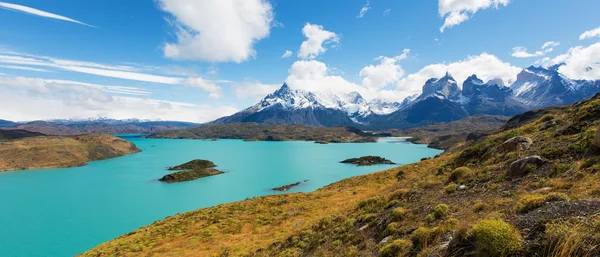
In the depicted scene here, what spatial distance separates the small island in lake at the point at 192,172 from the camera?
141 meters

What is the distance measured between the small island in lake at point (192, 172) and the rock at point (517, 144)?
144 m

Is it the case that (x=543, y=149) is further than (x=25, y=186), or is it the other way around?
(x=25, y=186)

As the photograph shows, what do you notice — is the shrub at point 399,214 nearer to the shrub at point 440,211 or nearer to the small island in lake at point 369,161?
the shrub at point 440,211

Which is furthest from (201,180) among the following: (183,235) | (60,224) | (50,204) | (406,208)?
(406,208)

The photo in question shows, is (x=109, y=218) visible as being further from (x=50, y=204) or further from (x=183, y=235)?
(x=183, y=235)

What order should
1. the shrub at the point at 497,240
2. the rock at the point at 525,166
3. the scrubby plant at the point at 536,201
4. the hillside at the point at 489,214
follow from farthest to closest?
the rock at the point at 525,166 < the scrubby plant at the point at 536,201 < the hillside at the point at 489,214 < the shrub at the point at 497,240

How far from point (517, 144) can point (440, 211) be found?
41.8 feet

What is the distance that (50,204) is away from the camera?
3789 inches

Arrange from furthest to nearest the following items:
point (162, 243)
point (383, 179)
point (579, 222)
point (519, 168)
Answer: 1. point (383, 179)
2. point (162, 243)
3. point (519, 168)
4. point (579, 222)

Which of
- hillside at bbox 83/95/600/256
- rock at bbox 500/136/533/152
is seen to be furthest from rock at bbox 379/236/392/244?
rock at bbox 500/136/533/152

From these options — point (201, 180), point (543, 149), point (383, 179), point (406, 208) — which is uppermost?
point (543, 149)

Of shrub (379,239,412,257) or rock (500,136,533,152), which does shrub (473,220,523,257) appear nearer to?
shrub (379,239,412,257)

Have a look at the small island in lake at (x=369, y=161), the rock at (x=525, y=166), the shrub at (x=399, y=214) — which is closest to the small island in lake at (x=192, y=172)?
the small island in lake at (x=369, y=161)

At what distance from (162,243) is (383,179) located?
46818mm
